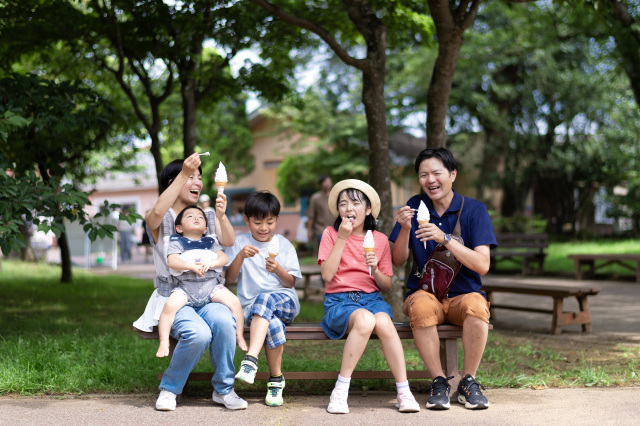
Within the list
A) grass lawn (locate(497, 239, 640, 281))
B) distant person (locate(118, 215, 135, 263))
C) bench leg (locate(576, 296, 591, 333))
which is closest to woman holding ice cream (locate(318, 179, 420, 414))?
bench leg (locate(576, 296, 591, 333))

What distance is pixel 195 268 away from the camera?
422cm

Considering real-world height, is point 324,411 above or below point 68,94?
below

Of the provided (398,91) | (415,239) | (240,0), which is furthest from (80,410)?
(398,91)

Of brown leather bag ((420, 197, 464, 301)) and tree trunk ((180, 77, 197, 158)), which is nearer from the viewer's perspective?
brown leather bag ((420, 197, 464, 301))

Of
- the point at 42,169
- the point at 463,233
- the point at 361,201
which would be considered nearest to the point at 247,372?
the point at 361,201

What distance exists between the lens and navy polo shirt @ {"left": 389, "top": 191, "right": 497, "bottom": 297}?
14.4 ft

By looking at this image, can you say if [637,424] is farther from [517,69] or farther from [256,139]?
[256,139]

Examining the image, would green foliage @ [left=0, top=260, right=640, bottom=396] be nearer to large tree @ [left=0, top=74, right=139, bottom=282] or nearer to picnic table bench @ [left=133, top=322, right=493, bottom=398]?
picnic table bench @ [left=133, top=322, right=493, bottom=398]

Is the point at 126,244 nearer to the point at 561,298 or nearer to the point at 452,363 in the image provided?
the point at 561,298

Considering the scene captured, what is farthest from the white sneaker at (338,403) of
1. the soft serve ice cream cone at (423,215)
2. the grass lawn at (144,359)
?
the soft serve ice cream cone at (423,215)

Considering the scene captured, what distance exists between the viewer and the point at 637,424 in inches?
149

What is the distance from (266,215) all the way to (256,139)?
1110 inches

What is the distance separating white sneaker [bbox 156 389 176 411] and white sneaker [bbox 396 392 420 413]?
1.48 metres

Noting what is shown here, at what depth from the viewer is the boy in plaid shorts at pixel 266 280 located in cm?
427
